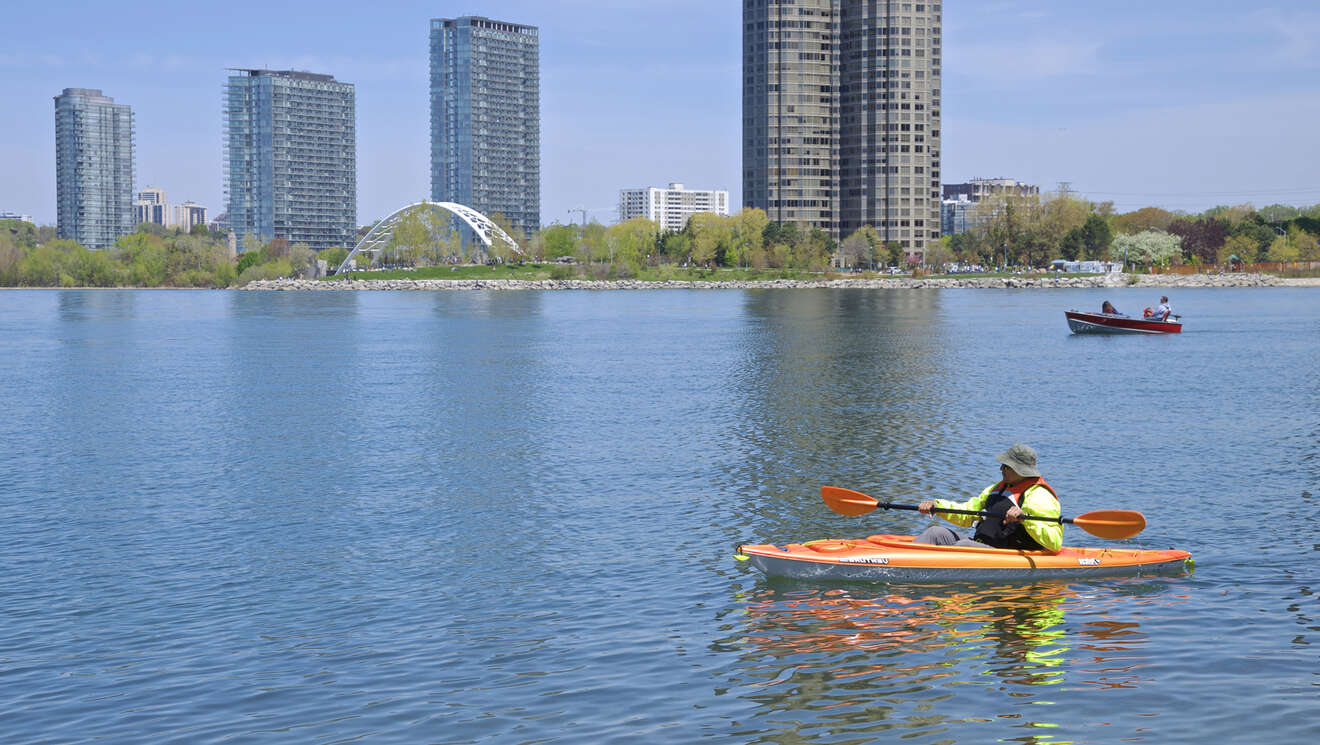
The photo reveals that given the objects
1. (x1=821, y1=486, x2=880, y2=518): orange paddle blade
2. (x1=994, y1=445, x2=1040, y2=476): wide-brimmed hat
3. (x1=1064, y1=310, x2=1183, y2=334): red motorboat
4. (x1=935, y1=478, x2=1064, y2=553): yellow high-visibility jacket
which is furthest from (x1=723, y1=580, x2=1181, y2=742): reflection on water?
(x1=1064, y1=310, x2=1183, y2=334): red motorboat

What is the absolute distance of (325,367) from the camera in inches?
→ 2367

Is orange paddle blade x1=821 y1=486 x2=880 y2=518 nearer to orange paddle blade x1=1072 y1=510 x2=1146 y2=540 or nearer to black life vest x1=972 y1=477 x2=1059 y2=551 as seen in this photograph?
black life vest x1=972 y1=477 x2=1059 y2=551

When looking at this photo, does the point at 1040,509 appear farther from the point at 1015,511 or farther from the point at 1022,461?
the point at 1022,461

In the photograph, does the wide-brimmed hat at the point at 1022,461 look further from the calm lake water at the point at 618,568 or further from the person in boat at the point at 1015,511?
the calm lake water at the point at 618,568

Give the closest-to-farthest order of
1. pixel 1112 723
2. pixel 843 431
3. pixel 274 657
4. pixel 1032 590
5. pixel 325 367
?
pixel 1112 723, pixel 274 657, pixel 1032 590, pixel 843 431, pixel 325 367

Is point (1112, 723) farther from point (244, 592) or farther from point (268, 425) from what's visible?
point (268, 425)

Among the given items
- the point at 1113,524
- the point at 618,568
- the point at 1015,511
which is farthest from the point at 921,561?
the point at 618,568

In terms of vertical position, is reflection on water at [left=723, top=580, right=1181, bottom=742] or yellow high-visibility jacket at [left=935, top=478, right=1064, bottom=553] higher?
yellow high-visibility jacket at [left=935, top=478, right=1064, bottom=553]

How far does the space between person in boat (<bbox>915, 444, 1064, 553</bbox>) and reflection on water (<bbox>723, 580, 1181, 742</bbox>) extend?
707 millimetres

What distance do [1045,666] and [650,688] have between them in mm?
4925

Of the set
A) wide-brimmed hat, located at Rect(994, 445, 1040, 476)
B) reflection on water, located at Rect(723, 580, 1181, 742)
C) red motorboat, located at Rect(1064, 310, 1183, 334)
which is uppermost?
red motorboat, located at Rect(1064, 310, 1183, 334)

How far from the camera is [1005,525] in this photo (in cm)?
1827

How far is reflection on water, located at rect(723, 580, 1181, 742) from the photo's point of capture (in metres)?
14.0

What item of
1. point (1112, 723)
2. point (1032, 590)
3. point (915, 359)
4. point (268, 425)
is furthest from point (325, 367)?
point (1112, 723)
